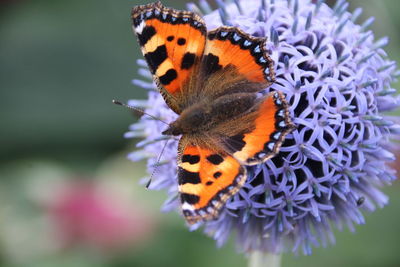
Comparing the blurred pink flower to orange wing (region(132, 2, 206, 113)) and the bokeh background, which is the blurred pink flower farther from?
orange wing (region(132, 2, 206, 113))

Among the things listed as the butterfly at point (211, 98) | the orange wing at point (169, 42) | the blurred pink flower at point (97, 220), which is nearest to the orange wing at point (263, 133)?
the butterfly at point (211, 98)

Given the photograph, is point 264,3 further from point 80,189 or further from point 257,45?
point 80,189

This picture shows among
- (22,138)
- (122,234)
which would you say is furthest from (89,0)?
(122,234)

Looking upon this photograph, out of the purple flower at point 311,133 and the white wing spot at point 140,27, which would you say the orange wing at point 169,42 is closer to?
the white wing spot at point 140,27

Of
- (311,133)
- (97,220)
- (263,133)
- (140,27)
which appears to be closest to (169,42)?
(140,27)

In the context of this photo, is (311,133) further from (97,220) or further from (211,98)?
(97,220)

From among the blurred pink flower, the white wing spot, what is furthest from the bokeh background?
the white wing spot
